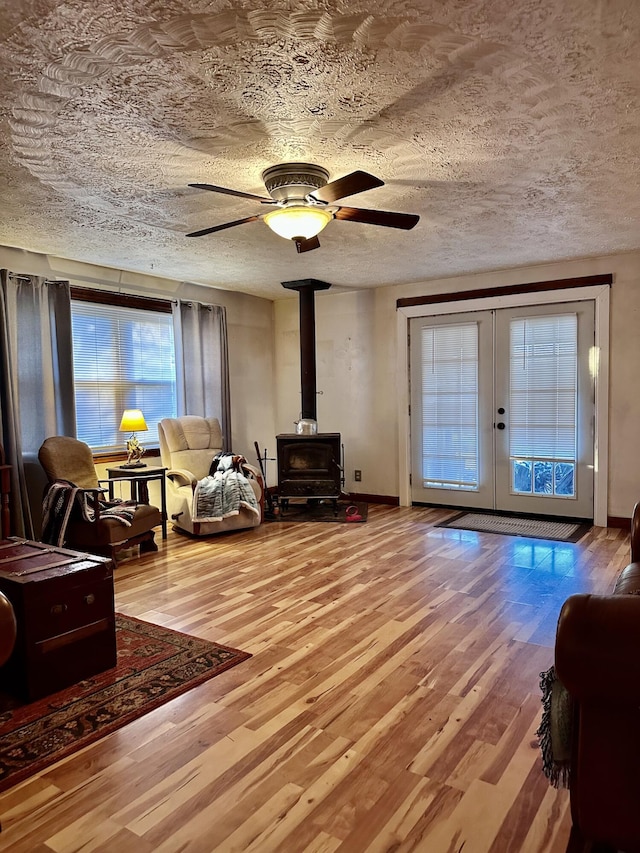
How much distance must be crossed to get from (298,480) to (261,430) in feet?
4.39

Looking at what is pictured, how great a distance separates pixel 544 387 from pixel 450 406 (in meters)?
0.98

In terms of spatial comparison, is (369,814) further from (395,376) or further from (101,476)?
(395,376)

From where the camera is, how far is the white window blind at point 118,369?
5129 millimetres

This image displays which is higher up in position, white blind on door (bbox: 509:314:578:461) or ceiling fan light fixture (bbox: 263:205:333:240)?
ceiling fan light fixture (bbox: 263:205:333:240)

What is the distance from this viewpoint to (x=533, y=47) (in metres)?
1.96

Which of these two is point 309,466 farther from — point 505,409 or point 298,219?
point 298,219

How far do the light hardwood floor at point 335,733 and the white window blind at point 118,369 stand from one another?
191 centimetres

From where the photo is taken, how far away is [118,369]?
5.44 meters

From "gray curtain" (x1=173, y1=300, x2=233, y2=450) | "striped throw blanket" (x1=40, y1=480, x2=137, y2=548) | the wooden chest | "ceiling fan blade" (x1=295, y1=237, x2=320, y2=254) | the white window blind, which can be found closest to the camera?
the wooden chest

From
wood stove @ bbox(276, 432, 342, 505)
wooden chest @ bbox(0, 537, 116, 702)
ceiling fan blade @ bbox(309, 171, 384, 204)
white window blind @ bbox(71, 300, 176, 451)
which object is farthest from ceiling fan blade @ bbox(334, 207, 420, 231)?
wood stove @ bbox(276, 432, 342, 505)

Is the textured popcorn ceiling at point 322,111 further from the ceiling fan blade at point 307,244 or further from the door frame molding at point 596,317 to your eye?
the door frame molding at point 596,317

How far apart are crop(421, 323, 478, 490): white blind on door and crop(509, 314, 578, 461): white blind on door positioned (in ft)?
1.39

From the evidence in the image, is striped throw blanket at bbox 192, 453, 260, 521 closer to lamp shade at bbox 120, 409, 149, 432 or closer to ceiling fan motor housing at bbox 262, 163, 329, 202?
lamp shade at bbox 120, 409, 149, 432

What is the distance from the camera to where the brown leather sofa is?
1.27 metres
